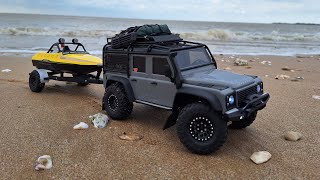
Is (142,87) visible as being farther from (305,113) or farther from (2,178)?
(305,113)

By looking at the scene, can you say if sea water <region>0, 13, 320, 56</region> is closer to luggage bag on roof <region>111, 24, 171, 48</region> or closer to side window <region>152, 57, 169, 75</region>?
luggage bag on roof <region>111, 24, 171, 48</region>

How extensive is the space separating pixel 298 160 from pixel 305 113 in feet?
9.25

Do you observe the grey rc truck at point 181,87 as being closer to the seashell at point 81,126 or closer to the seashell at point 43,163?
the seashell at point 81,126

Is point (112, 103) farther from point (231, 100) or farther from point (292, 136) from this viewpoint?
point (292, 136)

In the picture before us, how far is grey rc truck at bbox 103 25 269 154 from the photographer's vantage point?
520cm

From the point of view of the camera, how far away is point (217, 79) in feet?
18.2

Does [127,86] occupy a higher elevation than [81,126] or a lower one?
higher

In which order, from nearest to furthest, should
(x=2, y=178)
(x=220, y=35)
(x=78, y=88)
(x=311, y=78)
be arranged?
(x=2, y=178), (x=78, y=88), (x=311, y=78), (x=220, y=35)

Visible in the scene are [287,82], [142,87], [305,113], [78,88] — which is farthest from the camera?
[287,82]

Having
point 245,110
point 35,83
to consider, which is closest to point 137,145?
point 245,110

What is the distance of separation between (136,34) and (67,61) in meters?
3.16

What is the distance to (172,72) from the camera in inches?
228

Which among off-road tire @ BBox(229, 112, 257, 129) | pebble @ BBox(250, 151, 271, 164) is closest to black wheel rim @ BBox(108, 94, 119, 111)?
off-road tire @ BBox(229, 112, 257, 129)

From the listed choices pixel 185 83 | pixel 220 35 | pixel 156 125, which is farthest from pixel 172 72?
pixel 220 35
